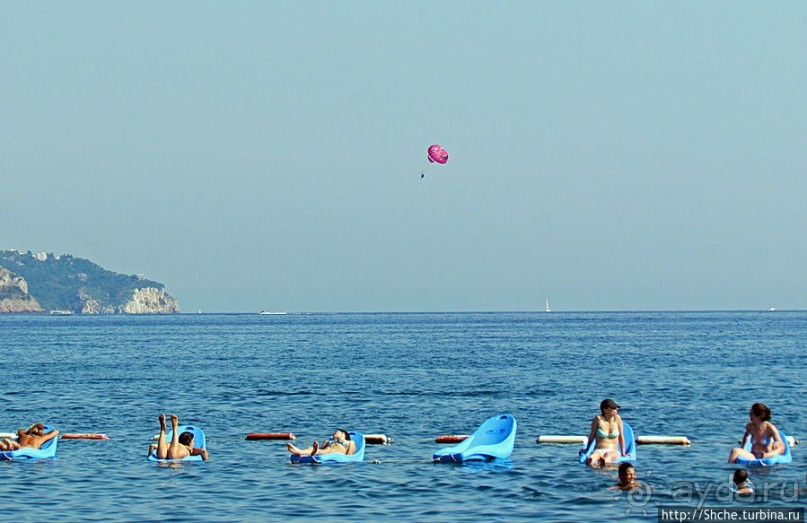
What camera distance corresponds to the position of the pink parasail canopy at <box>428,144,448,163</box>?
58.5 meters

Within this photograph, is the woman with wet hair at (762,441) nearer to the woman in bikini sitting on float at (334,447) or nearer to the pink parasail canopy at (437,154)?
the woman in bikini sitting on float at (334,447)

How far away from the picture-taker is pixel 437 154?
59.3m

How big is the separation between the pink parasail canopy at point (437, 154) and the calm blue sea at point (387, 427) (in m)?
12.4

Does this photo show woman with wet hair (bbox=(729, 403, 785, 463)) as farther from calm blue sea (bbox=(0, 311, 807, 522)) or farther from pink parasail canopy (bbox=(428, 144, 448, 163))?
pink parasail canopy (bbox=(428, 144, 448, 163))

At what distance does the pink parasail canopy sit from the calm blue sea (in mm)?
12446

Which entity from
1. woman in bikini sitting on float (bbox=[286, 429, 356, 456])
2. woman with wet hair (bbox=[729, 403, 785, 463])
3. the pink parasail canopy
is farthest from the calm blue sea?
the pink parasail canopy

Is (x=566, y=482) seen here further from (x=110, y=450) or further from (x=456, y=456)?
(x=110, y=450)

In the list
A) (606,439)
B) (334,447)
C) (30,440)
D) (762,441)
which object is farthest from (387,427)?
(762,441)

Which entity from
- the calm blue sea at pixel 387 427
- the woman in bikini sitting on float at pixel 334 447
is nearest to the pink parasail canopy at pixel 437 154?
the calm blue sea at pixel 387 427

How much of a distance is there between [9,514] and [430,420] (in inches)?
855

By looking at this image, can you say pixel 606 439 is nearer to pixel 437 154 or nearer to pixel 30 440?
pixel 30 440

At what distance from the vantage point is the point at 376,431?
4069 cm

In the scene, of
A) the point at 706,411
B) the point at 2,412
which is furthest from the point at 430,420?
the point at 2,412

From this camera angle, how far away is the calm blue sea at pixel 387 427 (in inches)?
1010
